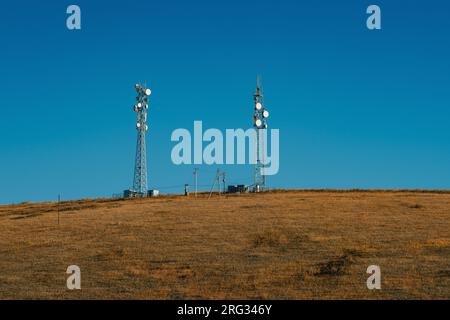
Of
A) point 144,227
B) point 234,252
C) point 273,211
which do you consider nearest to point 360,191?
point 273,211

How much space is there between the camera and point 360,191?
2729 inches

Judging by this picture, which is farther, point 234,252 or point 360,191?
point 360,191

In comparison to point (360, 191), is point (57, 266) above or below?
below

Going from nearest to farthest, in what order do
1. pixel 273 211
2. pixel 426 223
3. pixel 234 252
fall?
pixel 234 252 < pixel 426 223 < pixel 273 211

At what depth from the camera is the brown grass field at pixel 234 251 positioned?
22391mm

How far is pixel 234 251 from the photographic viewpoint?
101 feet

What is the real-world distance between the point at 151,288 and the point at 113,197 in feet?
161

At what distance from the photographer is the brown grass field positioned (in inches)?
882
